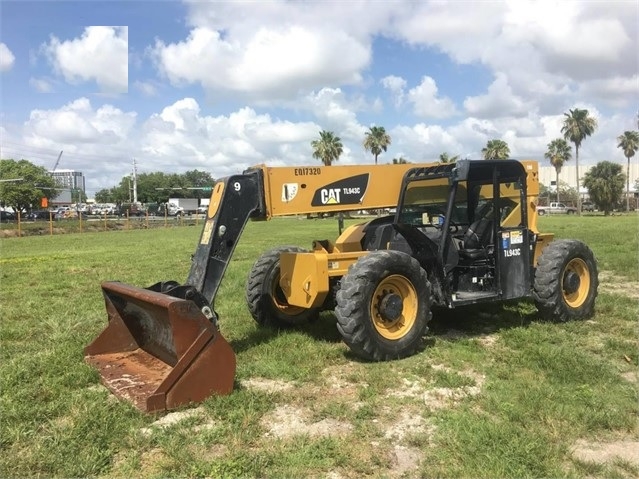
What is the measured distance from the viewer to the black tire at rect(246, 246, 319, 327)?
23.2 ft

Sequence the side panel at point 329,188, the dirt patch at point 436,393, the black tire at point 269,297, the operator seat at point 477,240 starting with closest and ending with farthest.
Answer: the dirt patch at point 436,393, the side panel at point 329,188, the operator seat at point 477,240, the black tire at point 269,297

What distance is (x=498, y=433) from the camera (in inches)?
159

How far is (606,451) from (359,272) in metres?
2.63

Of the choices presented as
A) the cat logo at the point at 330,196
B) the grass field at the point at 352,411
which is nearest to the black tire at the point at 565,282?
the grass field at the point at 352,411

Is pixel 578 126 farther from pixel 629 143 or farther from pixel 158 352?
pixel 158 352

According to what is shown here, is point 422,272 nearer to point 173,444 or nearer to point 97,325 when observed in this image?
point 173,444

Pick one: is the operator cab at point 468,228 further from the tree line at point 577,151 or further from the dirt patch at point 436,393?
the tree line at point 577,151

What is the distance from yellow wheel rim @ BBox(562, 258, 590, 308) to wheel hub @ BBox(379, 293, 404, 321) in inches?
111

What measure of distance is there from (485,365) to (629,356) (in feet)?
5.36

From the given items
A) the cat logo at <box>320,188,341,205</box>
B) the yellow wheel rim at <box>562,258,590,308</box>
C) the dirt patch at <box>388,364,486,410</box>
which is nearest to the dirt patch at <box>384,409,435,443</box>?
the dirt patch at <box>388,364,486,410</box>

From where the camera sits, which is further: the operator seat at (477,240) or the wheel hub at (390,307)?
the operator seat at (477,240)

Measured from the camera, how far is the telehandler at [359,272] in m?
4.93

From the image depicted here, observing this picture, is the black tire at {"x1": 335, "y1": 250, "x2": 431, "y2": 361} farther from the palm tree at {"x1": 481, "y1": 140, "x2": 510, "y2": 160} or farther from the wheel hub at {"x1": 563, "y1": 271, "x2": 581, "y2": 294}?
the palm tree at {"x1": 481, "y1": 140, "x2": 510, "y2": 160}

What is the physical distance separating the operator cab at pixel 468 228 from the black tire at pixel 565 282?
0.22 metres
